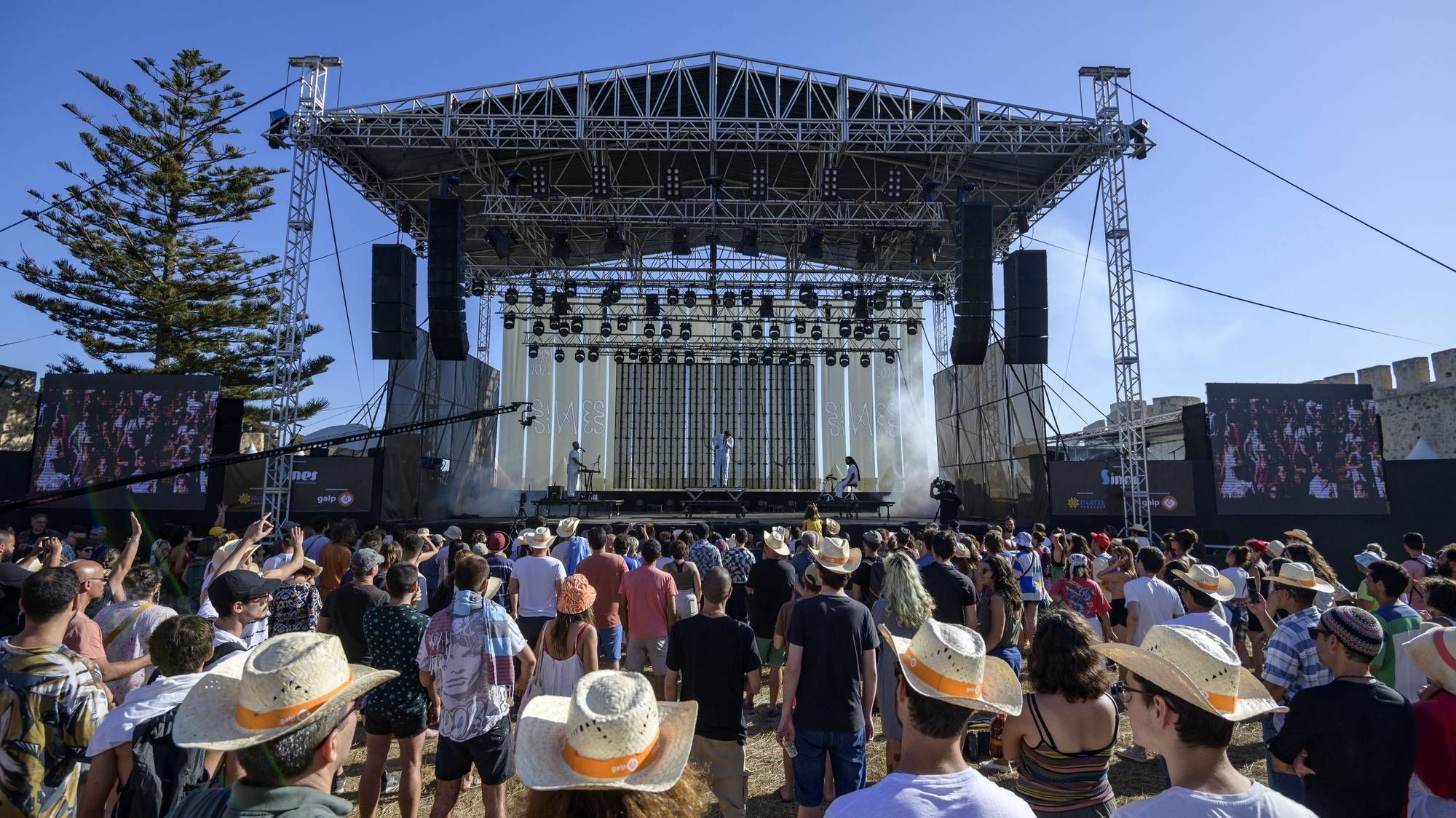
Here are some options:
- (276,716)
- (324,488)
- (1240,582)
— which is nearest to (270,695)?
(276,716)

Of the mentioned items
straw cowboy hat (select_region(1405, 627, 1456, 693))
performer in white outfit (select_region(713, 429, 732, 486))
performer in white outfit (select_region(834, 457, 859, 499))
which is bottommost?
straw cowboy hat (select_region(1405, 627, 1456, 693))

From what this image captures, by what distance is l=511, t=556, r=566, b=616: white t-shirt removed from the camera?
546 centimetres

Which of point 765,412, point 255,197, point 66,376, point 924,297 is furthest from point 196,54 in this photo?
point 924,297

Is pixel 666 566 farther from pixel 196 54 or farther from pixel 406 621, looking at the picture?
pixel 196 54

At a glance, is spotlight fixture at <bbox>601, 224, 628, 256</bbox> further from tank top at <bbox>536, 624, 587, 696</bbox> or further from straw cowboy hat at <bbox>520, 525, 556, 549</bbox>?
tank top at <bbox>536, 624, 587, 696</bbox>

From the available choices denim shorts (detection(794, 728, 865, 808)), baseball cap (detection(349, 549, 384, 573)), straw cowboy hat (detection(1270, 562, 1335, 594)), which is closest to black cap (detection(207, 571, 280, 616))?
baseball cap (detection(349, 549, 384, 573))

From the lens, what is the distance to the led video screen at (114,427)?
14070 mm

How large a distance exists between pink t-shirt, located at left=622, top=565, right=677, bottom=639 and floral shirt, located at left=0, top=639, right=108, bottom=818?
322cm

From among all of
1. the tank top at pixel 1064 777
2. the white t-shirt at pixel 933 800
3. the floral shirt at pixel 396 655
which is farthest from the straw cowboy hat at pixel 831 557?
the floral shirt at pixel 396 655

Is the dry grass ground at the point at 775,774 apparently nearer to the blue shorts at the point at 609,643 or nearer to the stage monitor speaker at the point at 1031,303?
the blue shorts at the point at 609,643

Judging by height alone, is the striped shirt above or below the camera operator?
below

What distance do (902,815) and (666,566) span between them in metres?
5.25

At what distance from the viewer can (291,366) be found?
12.5m

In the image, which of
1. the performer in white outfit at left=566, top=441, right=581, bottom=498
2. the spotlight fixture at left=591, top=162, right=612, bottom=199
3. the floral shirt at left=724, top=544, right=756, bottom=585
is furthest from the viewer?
the performer in white outfit at left=566, top=441, right=581, bottom=498
